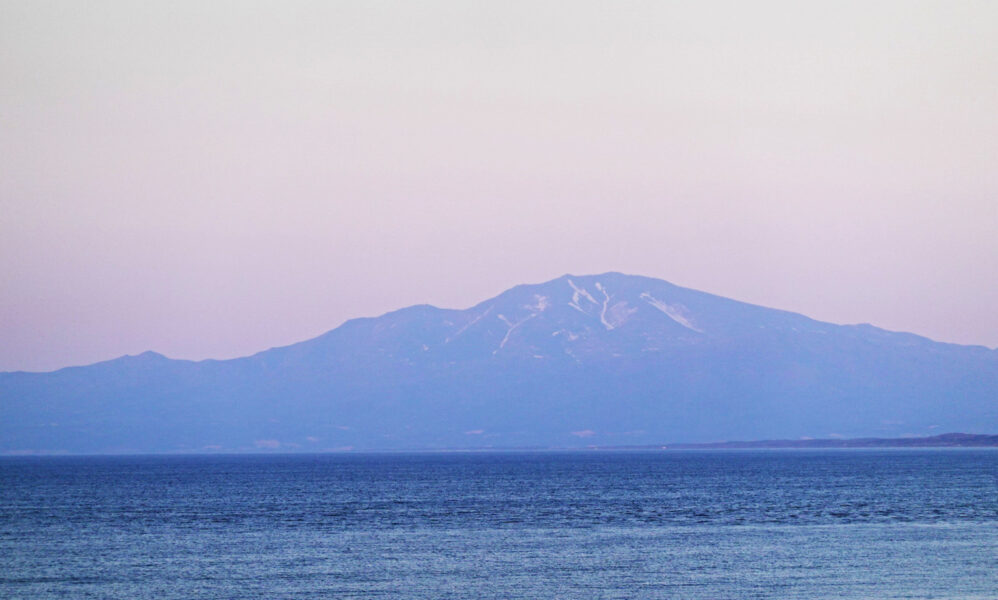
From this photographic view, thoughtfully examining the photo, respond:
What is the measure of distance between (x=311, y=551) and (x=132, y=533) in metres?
15.8

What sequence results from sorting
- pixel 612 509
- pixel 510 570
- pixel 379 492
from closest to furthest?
pixel 510 570 < pixel 612 509 < pixel 379 492

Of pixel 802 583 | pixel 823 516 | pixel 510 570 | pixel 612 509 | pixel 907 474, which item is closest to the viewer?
pixel 802 583

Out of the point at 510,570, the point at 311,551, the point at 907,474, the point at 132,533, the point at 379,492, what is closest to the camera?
the point at 510,570

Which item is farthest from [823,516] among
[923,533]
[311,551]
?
[311,551]

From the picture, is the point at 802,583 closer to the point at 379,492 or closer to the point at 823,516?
the point at 823,516

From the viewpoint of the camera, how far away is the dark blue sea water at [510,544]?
5050cm

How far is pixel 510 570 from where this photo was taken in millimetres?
55094

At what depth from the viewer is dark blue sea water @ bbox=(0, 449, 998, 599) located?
5050 centimetres

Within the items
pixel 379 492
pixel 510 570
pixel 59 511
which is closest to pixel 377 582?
pixel 510 570

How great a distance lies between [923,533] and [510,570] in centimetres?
2507

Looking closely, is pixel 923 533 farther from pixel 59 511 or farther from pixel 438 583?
pixel 59 511

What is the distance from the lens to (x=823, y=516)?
268 feet

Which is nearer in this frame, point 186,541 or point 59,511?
point 186,541

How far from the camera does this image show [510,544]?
65.4 m
